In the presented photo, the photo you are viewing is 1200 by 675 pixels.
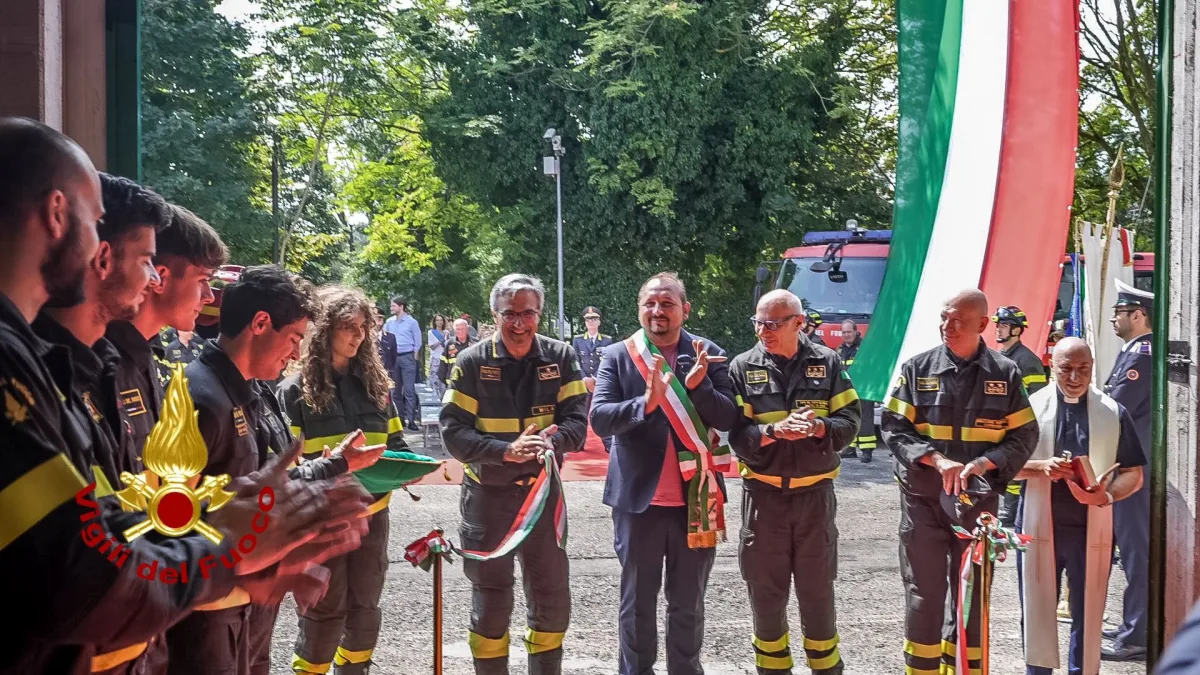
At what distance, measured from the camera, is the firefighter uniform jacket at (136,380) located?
304 cm

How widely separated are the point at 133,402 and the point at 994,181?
5912mm

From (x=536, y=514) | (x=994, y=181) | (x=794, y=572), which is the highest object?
(x=994, y=181)

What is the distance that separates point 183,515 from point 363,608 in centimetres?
342

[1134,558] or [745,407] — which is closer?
[745,407]

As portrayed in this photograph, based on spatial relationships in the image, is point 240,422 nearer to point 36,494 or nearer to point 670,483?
point 36,494

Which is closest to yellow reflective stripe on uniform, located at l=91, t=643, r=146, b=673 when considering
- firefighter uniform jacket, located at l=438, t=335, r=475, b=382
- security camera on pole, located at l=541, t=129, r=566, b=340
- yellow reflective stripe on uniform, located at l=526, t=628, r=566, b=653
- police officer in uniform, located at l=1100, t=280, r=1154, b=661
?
yellow reflective stripe on uniform, located at l=526, t=628, r=566, b=653

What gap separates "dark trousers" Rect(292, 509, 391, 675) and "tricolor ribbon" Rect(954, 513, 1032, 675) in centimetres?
294

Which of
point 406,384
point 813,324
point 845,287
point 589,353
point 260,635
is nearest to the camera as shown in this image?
point 260,635

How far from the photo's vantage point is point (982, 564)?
499 cm

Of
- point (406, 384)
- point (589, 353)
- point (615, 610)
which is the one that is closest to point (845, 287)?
point (589, 353)

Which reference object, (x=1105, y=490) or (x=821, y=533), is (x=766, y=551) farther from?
(x=1105, y=490)

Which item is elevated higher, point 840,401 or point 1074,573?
point 840,401

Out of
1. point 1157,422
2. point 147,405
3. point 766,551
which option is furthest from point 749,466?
point 147,405

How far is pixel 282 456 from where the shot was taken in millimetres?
2164
